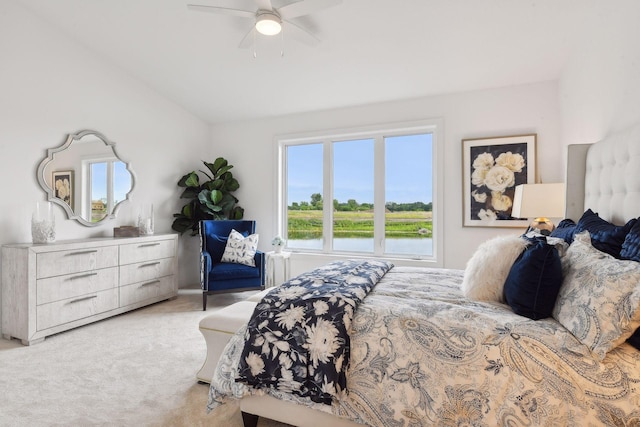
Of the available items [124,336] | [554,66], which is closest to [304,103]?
[554,66]

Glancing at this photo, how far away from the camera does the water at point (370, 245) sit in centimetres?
401

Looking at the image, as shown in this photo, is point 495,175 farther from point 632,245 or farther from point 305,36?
point 305,36

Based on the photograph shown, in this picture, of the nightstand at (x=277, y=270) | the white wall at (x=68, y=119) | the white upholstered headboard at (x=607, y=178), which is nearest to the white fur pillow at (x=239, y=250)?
the nightstand at (x=277, y=270)

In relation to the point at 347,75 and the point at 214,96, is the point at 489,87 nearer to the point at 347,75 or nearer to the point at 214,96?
the point at 347,75

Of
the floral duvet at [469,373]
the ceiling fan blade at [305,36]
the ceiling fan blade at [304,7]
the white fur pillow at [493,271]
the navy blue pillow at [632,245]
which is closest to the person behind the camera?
the floral duvet at [469,373]

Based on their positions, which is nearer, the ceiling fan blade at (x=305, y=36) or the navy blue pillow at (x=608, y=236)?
the navy blue pillow at (x=608, y=236)

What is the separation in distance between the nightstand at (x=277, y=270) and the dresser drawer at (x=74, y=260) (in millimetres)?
1789

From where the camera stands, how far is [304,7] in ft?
7.47

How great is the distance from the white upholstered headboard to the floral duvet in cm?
99

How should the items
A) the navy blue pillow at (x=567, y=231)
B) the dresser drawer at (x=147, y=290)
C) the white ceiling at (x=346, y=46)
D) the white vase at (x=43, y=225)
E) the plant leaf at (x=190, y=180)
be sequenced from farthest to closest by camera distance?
the plant leaf at (x=190, y=180), the dresser drawer at (x=147, y=290), the white vase at (x=43, y=225), the white ceiling at (x=346, y=46), the navy blue pillow at (x=567, y=231)

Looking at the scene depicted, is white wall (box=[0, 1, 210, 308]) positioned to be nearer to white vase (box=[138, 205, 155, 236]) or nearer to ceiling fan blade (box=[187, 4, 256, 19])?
white vase (box=[138, 205, 155, 236])

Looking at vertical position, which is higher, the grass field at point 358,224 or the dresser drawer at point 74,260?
the grass field at point 358,224

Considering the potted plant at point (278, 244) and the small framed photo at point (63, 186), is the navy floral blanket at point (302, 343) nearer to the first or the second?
the potted plant at point (278, 244)

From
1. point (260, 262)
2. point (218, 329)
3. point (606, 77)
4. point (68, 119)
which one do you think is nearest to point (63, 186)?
point (68, 119)
